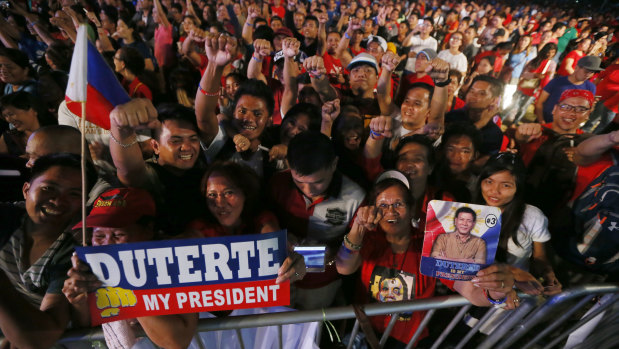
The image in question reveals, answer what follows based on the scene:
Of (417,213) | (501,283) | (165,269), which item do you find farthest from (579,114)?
(165,269)

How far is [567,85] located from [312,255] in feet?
14.1

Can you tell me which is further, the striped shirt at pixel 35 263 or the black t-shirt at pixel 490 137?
the black t-shirt at pixel 490 137

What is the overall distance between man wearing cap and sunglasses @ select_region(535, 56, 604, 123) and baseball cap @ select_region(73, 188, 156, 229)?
466 centimetres

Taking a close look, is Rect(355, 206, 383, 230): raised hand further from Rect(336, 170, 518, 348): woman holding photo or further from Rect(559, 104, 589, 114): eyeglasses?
Rect(559, 104, 589, 114): eyeglasses

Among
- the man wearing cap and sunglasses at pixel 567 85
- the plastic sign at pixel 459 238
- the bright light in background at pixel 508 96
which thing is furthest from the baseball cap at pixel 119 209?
the bright light in background at pixel 508 96

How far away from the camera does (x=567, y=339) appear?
223 cm

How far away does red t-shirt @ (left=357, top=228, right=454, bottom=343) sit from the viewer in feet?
6.01

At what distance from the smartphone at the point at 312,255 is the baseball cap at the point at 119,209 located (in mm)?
774

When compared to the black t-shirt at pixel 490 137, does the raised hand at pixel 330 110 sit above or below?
above

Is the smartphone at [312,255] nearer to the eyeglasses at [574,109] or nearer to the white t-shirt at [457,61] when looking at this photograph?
the eyeglasses at [574,109]

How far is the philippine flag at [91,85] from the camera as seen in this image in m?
1.18

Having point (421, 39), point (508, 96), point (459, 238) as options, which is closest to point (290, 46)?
point (459, 238)

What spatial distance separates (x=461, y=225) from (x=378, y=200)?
49 cm

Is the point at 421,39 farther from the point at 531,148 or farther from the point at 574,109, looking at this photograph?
the point at 531,148
